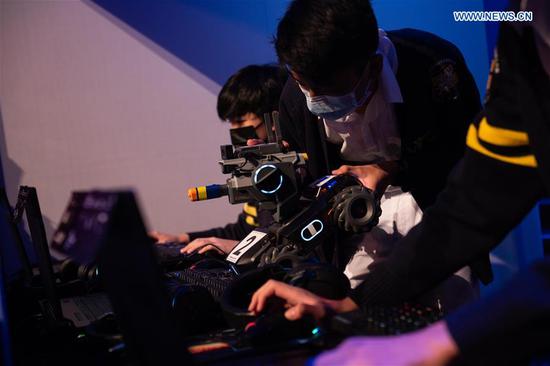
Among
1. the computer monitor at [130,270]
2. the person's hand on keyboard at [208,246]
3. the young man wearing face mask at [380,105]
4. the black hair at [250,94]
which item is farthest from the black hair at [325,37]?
the black hair at [250,94]

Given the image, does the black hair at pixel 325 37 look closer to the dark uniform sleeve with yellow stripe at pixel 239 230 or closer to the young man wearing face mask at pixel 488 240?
the young man wearing face mask at pixel 488 240

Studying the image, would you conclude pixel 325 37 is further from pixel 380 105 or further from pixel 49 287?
pixel 49 287

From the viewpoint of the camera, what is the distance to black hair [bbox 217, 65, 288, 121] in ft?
7.80

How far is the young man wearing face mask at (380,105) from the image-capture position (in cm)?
139

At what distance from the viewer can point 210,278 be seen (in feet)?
4.27

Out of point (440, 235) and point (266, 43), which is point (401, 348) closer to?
point (440, 235)

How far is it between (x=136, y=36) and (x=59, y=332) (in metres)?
2.35

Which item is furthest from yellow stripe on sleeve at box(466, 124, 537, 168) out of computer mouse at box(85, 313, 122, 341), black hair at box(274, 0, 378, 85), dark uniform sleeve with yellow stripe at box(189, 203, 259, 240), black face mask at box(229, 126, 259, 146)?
dark uniform sleeve with yellow stripe at box(189, 203, 259, 240)

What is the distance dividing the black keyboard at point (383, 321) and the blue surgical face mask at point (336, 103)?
0.71 metres

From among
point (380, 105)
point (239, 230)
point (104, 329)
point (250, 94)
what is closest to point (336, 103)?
point (380, 105)

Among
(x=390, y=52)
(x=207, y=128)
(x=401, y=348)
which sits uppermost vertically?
(x=390, y=52)

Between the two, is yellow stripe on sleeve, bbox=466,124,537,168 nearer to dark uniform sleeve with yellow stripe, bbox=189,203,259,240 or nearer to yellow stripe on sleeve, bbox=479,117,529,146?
yellow stripe on sleeve, bbox=479,117,529,146

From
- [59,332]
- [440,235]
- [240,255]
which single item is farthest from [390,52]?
[59,332]

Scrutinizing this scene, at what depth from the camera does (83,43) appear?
3.24 metres
